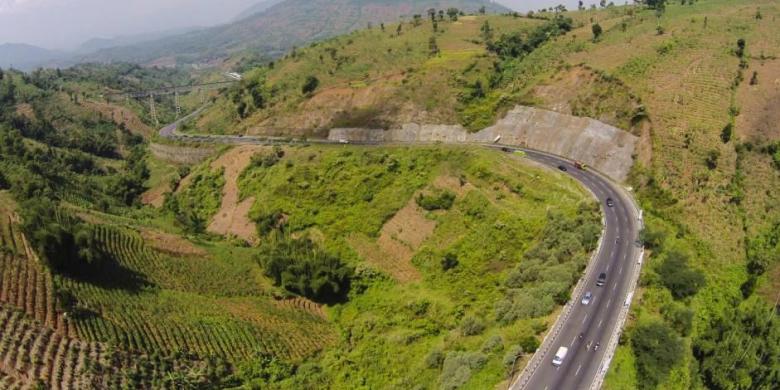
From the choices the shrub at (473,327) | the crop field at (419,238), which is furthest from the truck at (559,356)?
the shrub at (473,327)

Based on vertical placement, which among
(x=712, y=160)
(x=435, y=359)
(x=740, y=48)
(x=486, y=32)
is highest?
(x=486, y=32)

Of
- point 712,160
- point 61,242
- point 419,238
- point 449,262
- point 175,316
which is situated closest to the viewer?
point 61,242

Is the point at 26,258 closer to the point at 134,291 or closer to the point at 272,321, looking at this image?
the point at 134,291

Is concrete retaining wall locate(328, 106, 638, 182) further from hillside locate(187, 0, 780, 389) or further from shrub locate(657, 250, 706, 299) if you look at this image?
shrub locate(657, 250, 706, 299)

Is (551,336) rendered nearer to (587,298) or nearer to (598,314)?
(598,314)

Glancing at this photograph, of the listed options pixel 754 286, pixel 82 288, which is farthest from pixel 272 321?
pixel 754 286

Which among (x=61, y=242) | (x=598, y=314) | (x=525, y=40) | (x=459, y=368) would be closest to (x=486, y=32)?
(x=525, y=40)

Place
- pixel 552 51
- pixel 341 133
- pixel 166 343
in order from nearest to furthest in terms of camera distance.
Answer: pixel 166 343
pixel 341 133
pixel 552 51
